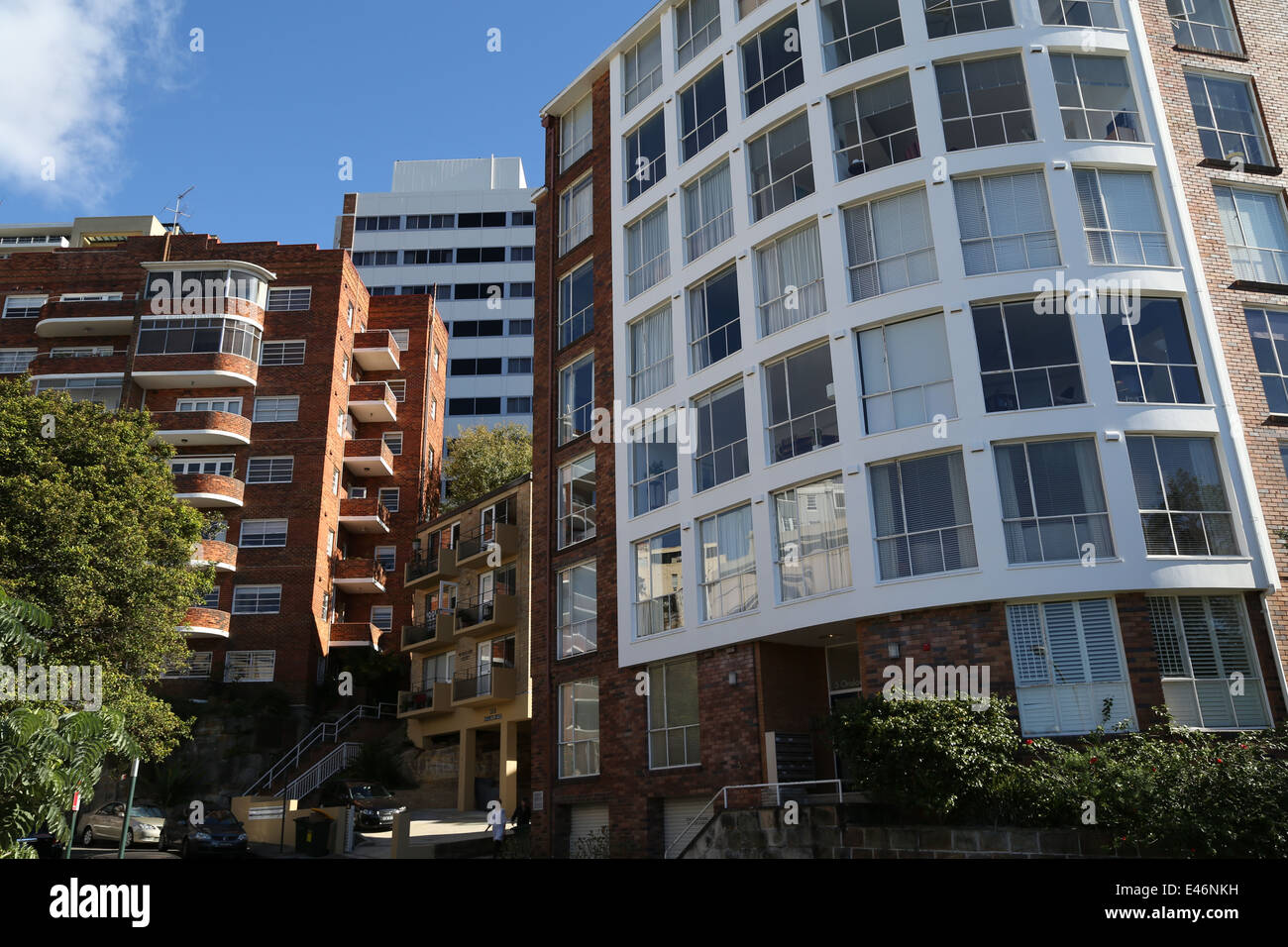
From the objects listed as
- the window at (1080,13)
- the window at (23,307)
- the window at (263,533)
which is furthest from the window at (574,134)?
the window at (23,307)

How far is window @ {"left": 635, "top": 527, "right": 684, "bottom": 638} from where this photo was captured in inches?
996

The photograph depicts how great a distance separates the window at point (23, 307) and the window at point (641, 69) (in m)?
39.4

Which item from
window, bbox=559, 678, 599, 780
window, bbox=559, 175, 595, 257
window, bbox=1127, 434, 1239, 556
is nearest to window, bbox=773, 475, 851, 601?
window, bbox=1127, 434, 1239, 556

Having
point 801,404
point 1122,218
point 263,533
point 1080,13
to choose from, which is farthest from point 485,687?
point 1080,13

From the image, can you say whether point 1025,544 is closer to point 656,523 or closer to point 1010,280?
point 1010,280

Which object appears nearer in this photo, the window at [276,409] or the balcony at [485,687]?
the balcony at [485,687]

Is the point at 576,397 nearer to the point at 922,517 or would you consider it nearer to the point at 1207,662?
the point at 922,517

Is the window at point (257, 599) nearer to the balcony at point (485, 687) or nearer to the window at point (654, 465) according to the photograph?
the balcony at point (485, 687)

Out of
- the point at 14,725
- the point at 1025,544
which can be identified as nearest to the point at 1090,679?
the point at 1025,544

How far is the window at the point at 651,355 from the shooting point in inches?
1091

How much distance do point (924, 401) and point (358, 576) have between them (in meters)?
36.3

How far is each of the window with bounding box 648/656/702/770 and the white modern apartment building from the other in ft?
149

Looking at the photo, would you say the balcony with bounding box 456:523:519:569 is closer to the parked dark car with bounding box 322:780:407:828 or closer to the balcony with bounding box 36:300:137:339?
the parked dark car with bounding box 322:780:407:828

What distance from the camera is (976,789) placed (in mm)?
16594
